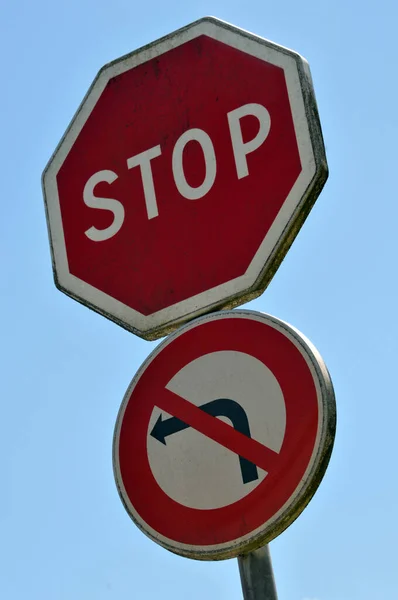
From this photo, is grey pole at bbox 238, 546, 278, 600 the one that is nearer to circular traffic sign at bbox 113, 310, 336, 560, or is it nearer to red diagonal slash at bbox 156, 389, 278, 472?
circular traffic sign at bbox 113, 310, 336, 560

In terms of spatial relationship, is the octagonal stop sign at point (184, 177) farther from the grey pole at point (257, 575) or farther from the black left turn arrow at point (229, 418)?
the grey pole at point (257, 575)

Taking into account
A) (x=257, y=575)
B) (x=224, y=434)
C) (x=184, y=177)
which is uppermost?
(x=184, y=177)

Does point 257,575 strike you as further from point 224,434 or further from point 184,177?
point 184,177

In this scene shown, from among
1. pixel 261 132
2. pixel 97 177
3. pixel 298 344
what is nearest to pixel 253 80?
pixel 261 132

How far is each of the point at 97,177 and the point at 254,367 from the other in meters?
Result: 0.62

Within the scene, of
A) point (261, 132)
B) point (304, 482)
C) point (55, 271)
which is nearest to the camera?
point (304, 482)

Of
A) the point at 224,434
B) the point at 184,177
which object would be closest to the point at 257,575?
the point at 224,434

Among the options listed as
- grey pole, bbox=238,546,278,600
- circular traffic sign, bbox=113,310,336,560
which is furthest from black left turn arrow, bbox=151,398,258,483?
grey pole, bbox=238,546,278,600

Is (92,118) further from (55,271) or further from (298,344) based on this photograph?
(298,344)

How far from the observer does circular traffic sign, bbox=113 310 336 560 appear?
1850 millimetres

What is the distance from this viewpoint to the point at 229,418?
1950 millimetres

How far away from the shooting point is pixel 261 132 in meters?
2.13

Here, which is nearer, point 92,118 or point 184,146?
point 184,146

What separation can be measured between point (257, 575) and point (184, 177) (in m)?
0.80
